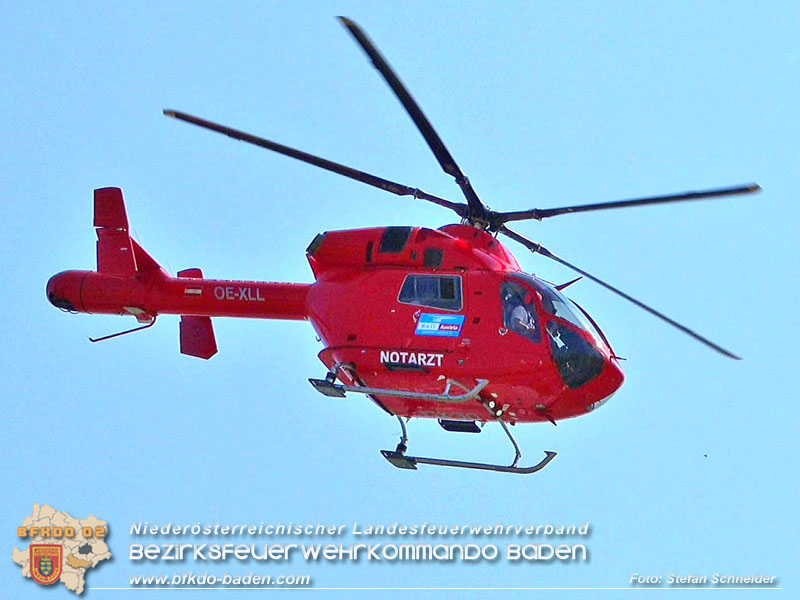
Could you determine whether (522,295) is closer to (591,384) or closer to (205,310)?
(591,384)

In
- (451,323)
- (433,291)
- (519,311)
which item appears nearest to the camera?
(519,311)

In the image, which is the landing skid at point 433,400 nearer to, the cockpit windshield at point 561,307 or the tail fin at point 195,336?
the cockpit windshield at point 561,307

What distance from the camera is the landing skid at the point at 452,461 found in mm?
13039

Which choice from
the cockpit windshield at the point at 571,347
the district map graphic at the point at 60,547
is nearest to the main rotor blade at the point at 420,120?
the cockpit windshield at the point at 571,347

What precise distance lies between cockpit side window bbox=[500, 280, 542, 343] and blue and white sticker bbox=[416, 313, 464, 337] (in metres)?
0.51

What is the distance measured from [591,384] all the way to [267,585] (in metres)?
4.32

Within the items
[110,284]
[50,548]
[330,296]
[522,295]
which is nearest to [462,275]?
[522,295]

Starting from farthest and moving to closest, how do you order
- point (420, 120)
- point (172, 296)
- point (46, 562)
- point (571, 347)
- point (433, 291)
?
1. point (172, 296)
2. point (46, 562)
3. point (433, 291)
4. point (571, 347)
5. point (420, 120)

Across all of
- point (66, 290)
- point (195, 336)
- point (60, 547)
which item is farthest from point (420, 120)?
point (60, 547)

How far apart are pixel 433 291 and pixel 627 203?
2311 millimetres

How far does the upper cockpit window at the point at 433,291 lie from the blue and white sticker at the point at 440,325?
Answer: 0.11 metres

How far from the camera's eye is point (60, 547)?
14984 mm

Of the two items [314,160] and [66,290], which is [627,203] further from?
[66,290]

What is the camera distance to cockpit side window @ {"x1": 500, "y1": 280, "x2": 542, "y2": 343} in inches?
508
